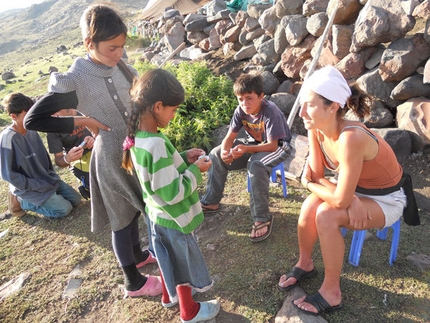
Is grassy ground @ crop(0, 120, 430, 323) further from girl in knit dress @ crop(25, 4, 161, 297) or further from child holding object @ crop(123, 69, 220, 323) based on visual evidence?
girl in knit dress @ crop(25, 4, 161, 297)

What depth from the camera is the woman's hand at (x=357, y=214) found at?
7.61 ft

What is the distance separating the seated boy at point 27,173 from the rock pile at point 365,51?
3.40m

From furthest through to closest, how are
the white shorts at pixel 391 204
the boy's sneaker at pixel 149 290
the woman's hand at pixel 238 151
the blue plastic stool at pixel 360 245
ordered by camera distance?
the woman's hand at pixel 238 151 < the boy's sneaker at pixel 149 290 < the blue plastic stool at pixel 360 245 < the white shorts at pixel 391 204

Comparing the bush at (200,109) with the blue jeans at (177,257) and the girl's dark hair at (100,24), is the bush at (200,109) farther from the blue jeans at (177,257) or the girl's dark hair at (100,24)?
the girl's dark hair at (100,24)

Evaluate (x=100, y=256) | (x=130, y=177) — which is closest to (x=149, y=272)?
(x=100, y=256)

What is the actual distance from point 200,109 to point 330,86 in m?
3.40

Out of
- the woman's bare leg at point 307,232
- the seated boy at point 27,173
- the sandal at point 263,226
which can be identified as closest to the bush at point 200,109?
the seated boy at point 27,173

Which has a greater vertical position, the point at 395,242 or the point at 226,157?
the point at 226,157

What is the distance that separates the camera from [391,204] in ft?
7.95

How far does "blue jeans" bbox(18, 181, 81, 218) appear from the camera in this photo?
423 centimetres

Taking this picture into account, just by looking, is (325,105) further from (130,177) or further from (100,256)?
(100,256)

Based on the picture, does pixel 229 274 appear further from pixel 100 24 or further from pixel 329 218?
pixel 100 24

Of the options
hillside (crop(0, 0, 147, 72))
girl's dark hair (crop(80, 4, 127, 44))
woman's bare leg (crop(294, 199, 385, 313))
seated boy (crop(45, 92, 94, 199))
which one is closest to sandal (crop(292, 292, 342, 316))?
woman's bare leg (crop(294, 199, 385, 313))

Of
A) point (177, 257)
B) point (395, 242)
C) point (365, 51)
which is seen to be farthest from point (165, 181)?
point (365, 51)
